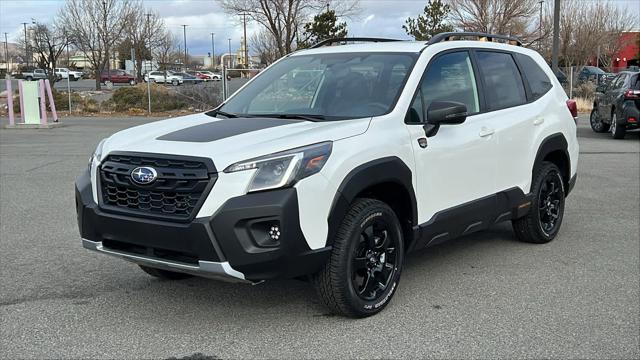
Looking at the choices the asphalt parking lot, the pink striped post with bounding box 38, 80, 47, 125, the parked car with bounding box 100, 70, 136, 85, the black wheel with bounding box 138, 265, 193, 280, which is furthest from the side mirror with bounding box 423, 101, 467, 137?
the parked car with bounding box 100, 70, 136, 85

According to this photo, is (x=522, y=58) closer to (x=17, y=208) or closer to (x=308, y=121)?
(x=308, y=121)

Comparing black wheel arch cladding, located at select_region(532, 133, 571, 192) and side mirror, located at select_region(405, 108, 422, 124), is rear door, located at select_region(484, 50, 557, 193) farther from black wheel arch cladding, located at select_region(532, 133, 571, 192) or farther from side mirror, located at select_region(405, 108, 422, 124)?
side mirror, located at select_region(405, 108, 422, 124)

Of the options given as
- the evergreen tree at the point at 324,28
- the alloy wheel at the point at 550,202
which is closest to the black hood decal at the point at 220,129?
the alloy wheel at the point at 550,202

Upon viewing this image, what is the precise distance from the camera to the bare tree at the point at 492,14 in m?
39.8

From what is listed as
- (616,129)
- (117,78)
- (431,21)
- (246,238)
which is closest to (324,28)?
(431,21)

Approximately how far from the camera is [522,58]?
6.12 metres

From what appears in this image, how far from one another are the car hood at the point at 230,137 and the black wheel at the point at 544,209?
237 centimetres

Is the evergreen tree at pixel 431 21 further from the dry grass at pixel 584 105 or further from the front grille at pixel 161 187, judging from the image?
the front grille at pixel 161 187

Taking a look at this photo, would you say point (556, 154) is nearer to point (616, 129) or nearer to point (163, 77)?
point (616, 129)

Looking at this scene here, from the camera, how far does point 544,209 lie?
6.15m

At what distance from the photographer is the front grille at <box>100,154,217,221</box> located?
3646 millimetres

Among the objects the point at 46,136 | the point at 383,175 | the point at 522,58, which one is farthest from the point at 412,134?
the point at 46,136

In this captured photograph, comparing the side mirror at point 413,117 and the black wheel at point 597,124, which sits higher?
the side mirror at point 413,117

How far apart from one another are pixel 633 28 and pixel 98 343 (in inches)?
2245
